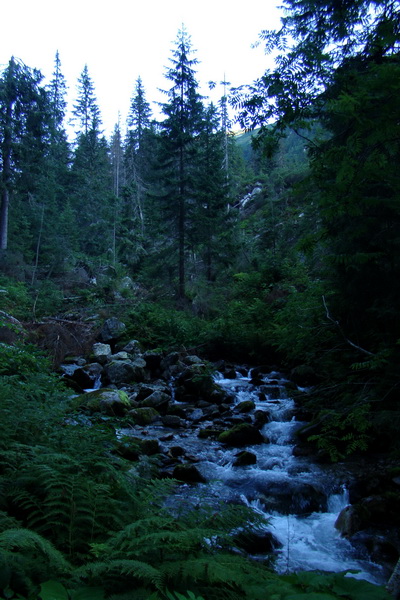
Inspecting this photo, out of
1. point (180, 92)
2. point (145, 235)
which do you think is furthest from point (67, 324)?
point (145, 235)

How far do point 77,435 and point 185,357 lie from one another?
456 inches

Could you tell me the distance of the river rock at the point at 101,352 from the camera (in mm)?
15391

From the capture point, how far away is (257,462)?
7859mm

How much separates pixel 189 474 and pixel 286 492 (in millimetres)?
1756

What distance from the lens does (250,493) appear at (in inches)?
261

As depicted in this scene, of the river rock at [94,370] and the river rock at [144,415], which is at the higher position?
the river rock at [94,370]

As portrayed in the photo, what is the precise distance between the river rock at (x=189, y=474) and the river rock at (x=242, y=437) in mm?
1962

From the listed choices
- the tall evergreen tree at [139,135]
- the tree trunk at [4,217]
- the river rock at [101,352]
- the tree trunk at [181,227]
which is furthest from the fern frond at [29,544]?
the tall evergreen tree at [139,135]

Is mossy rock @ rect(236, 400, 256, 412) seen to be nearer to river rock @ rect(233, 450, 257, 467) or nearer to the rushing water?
the rushing water

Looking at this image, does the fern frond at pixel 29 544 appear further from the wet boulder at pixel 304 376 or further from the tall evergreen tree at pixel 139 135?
the tall evergreen tree at pixel 139 135

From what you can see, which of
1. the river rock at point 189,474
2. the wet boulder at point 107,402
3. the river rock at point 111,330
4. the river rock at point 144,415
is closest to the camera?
the river rock at point 189,474

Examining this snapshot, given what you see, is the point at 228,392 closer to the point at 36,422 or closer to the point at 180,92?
the point at 36,422

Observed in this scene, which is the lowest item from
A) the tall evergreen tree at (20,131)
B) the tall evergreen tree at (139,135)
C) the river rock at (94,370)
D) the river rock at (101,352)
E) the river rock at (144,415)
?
the river rock at (144,415)

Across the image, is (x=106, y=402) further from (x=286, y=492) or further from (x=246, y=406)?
(x=286, y=492)
